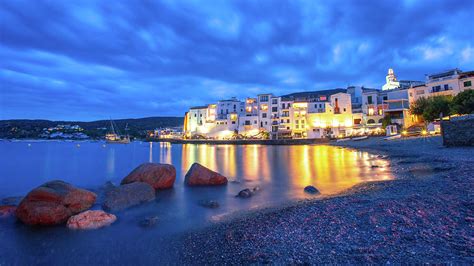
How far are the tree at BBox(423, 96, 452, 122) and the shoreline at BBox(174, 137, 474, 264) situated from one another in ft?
179

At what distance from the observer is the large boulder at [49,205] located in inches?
380

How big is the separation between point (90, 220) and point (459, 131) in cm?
3331

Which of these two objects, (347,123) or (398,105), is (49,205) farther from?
(347,123)

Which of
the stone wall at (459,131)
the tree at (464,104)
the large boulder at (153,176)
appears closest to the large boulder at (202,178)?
the large boulder at (153,176)

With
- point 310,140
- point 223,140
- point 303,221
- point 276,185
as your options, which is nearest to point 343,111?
point 310,140

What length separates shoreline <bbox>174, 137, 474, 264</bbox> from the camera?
5492 millimetres

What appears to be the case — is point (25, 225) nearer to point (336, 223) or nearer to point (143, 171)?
point (143, 171)

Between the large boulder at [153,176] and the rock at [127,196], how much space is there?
6.72ft

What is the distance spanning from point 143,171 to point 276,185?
28.7 feet

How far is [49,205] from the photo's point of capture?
32.3 ft

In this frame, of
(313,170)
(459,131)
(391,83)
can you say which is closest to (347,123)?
(391,83)

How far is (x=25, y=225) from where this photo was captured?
9688 mm

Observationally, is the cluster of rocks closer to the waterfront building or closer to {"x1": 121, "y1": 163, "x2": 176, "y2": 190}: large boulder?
{"x1": 121, "y1": 163, "x2": 176, "y2": 190}: large boulder

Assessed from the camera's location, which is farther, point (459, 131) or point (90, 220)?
point (459, 131)
